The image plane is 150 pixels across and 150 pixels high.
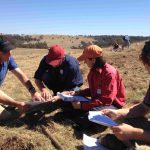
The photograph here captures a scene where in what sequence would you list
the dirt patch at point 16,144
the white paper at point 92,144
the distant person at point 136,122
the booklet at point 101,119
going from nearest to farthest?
the distant person at point 136,122 → the booklet at point 101,119 → the white paper at point 92,144 → the dirt patch at point 16,144

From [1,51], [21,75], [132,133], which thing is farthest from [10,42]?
[132,133]

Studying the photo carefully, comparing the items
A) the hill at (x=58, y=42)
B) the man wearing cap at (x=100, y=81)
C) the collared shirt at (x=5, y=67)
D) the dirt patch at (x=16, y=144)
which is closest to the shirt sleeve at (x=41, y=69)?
the collared shirt at (x=5, y=67)

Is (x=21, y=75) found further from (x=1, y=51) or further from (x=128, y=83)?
(x=128, y=83)

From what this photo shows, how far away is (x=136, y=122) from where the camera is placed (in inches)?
224

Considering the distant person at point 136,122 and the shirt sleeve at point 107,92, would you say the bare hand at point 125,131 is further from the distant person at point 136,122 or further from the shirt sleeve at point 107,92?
the shirt sleeve at point 107,92

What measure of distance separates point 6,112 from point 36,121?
25.0 inches

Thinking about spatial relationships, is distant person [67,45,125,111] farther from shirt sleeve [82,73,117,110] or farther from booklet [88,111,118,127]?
booklet [88,111,118,127]

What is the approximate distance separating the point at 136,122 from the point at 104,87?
120 cm

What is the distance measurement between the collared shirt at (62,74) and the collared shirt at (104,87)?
860mm

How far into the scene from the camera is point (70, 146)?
615 centimetres

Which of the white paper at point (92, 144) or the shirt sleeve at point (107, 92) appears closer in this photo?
the white paper at point (92, 144)

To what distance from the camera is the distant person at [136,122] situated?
4.60 m

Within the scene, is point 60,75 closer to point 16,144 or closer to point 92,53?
point 92,53

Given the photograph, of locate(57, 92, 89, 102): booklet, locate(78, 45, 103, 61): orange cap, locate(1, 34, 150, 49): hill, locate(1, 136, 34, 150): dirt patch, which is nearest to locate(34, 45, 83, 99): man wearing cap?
locate(57, 92, 89, 102): booklet
